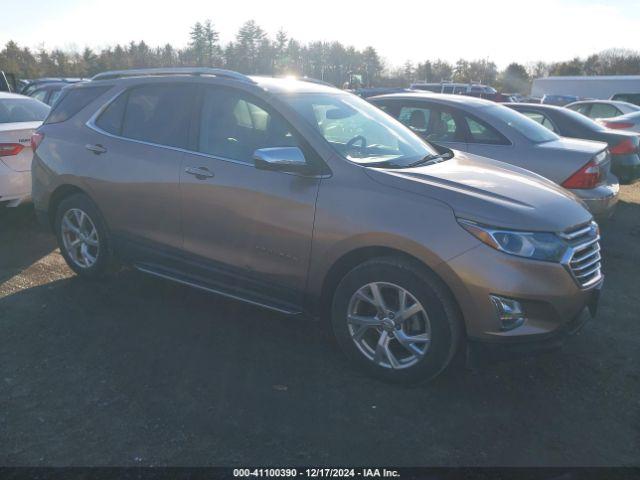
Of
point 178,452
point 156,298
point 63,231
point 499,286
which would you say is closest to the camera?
point 178,452

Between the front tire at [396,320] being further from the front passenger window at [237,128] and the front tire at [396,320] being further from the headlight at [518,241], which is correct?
the front passenger window at [237,128]

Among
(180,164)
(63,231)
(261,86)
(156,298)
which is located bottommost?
(156,298)

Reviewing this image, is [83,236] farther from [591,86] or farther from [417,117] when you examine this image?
[591,86]

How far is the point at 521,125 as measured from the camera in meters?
6.55

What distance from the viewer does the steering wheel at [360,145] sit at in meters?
3.78

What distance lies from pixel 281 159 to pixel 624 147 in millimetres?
Answer: 6771

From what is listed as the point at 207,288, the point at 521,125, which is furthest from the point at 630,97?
the point at 207,288

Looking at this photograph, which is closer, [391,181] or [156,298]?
[391,181]

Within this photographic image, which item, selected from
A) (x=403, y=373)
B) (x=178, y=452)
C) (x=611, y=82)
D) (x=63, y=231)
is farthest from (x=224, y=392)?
(x=611, y=82)

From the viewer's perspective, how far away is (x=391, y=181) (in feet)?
10.8

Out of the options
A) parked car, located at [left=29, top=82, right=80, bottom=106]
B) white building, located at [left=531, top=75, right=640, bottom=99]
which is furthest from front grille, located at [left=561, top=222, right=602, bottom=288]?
white building, located at [left=531, top=75, right=640, bottom=99]

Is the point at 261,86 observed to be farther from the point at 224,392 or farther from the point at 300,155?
the point at 224,392

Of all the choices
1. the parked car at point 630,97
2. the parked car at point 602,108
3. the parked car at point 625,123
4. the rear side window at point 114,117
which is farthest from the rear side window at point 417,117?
the parked car at point 630,97

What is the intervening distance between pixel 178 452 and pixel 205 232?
5.56 ft
